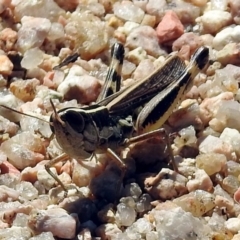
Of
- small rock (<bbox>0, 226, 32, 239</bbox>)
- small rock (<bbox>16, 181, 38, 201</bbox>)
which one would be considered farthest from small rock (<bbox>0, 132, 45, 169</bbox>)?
small rock (<bbox>0, 226, 32, 239</bbox>)

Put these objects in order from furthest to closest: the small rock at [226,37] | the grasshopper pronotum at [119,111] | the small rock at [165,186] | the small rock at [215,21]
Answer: the small rock at [215,21] < the small rock at [226,37] < the small rock at [165,186] < the grasshopper pronotum at [119,111]

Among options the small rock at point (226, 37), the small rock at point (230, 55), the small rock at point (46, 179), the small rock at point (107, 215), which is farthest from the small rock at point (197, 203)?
the small rock at point (226, 37)

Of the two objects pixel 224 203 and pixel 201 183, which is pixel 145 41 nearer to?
pixel 201 183

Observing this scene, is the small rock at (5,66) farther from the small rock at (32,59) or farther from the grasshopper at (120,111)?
the grasshopper at (120,111)

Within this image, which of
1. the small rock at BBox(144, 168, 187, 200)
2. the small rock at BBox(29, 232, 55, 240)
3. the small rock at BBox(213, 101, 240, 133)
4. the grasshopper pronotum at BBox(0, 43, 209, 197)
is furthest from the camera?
the small rock at BBox(213, 101, 240, 133)

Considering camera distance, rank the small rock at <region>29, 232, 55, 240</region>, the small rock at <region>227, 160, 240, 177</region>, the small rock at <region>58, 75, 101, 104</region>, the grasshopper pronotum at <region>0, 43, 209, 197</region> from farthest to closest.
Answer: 1. the small rock at <region>58, 75, 101, 104</region>
2. the small rock at <region>227, 160, 240, 177</region>
3. the grasshopper pronotum at <region>0, 43, 209, 197</region>
4. the small rock at <region>29, 232, 55, 240</region>

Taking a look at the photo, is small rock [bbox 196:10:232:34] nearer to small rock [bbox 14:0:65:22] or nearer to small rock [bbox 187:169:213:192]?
small rock [bbox 14:0:65:22]
